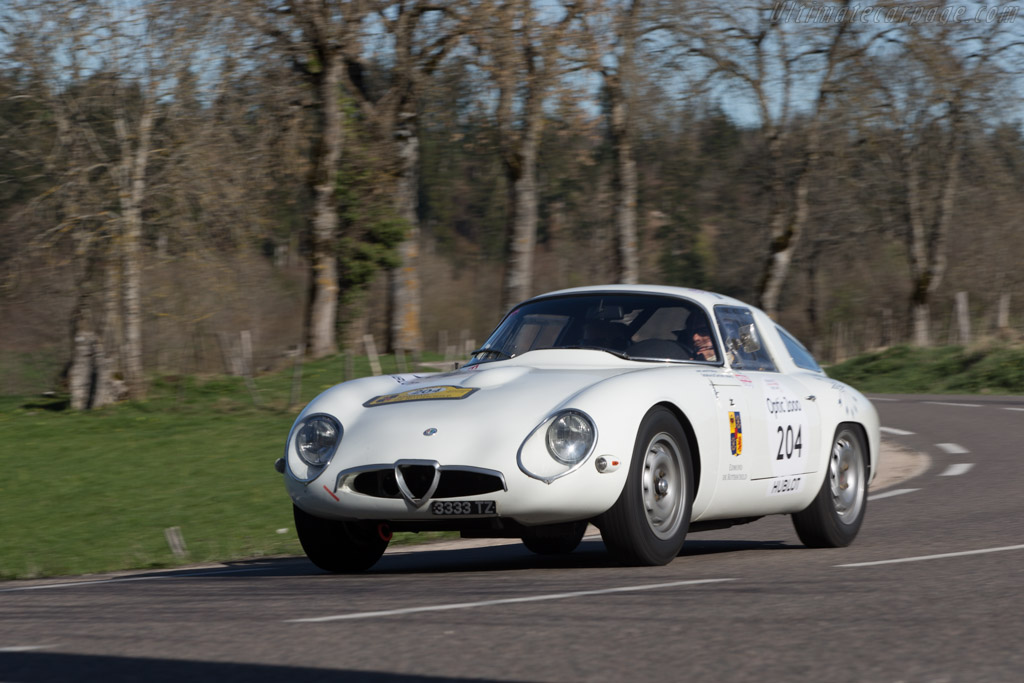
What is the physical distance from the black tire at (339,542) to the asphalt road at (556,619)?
0.11 meters

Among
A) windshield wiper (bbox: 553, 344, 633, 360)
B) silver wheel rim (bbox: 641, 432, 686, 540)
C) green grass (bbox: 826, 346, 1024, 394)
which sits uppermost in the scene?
windshield wiper (bbox: 553, 344, 633, 360)

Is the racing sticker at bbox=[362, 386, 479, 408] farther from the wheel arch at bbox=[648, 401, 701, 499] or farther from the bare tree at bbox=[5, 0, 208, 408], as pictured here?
the bare tree at bbox=[5, 0, 208, 408]

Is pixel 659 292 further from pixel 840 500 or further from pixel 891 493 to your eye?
pixel 891 493

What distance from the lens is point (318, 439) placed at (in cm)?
707

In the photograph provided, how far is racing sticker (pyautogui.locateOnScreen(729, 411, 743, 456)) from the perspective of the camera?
752 cm

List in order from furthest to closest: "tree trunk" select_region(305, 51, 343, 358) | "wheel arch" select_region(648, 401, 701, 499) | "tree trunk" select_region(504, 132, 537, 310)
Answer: "tree trunk" select_region(305, 51, 343, 358) < "tree trunk" select_region(504, 132, 537, 310) < "wheel arch" select_region(648, 401, 701, 499)

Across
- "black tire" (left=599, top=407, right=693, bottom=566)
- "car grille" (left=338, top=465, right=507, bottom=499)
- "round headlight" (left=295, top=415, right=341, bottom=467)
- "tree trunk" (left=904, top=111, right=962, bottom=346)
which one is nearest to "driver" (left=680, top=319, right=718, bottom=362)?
"black tire" (left=599, top=407, right=693, bottom=566)

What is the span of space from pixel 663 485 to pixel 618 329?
4.46 ft

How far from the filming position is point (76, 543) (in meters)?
12.3

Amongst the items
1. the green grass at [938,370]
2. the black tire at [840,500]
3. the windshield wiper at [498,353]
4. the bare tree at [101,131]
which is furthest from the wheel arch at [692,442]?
the green grass at [938,370]

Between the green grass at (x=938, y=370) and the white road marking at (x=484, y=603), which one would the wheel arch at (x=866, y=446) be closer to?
the white road marking at (x=484, y=603)

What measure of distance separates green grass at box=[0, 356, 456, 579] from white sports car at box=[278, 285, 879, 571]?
3194 millimetres

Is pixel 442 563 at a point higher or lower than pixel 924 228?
Result: lower

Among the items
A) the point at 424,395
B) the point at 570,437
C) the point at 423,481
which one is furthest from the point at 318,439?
the point at 570,437
